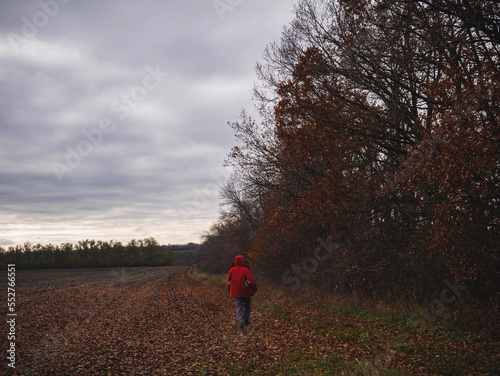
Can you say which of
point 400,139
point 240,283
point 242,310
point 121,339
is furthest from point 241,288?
point 400,139

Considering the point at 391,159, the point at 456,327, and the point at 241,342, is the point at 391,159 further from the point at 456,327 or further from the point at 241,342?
the point at 241,342

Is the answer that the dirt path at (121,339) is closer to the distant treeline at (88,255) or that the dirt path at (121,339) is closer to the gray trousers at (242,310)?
the gray trousers at (242,310)

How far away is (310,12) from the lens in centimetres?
1467

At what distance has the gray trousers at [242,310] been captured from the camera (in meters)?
10.9

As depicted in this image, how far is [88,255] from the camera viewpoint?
12031 centimetres

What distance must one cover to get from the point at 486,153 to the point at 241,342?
25.3 feet

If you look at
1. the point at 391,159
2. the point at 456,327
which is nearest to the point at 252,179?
the point at 391,159

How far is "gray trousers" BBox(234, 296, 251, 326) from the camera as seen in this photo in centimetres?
1091

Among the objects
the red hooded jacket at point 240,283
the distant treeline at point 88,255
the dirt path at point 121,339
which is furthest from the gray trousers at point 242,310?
the distant treeline at point 88,255

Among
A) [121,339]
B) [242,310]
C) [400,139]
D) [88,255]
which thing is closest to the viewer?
[121,339]

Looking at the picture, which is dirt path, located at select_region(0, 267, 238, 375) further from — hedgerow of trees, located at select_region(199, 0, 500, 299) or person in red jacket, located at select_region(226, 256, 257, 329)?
hedgerow of trees, located at select_region(199, 0, 500, 299)

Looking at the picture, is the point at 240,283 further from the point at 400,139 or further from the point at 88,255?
the point at 88,255

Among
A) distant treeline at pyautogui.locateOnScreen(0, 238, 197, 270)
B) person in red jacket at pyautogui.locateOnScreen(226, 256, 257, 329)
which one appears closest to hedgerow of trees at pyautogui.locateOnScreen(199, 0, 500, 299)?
person in red jacket at pyautogui.locateOnScreen(226, 256, 257, 329)

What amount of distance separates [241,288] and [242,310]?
82 cm
